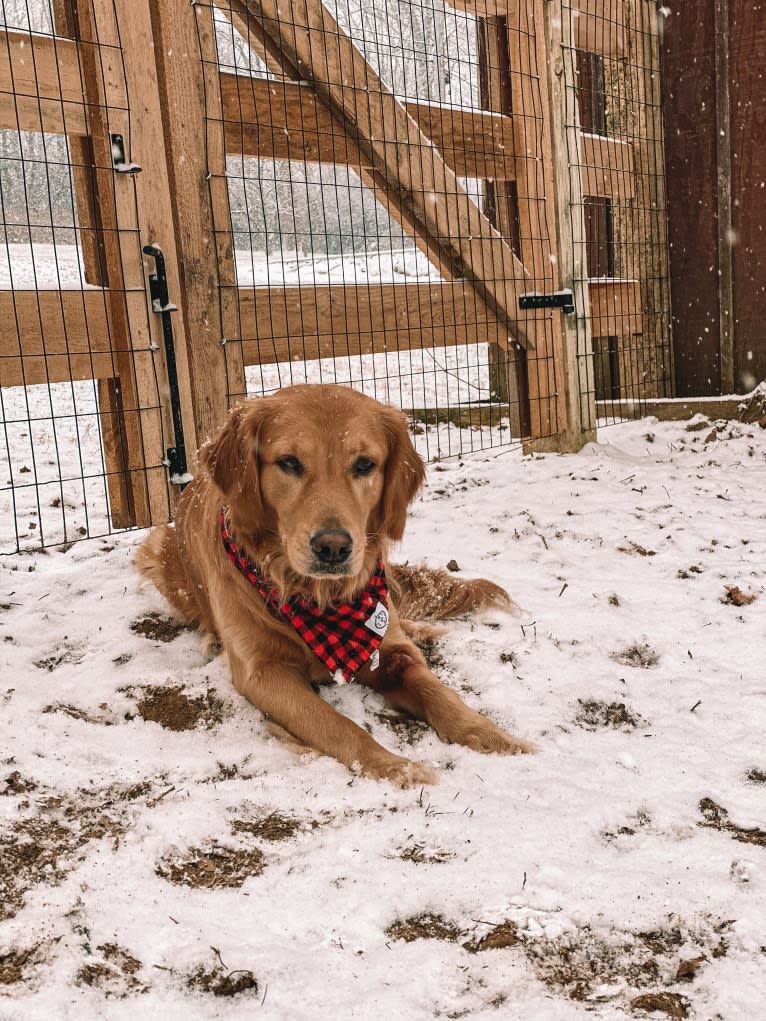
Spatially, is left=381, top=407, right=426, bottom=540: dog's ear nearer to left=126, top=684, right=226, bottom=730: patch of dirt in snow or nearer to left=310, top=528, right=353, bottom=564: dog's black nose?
left=310, top=528, right=353, bottom=564: dog's black nose

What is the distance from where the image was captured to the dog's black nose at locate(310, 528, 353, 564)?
7.64 ft

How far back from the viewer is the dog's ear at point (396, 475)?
2.75 metres

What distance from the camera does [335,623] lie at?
8.54 feet

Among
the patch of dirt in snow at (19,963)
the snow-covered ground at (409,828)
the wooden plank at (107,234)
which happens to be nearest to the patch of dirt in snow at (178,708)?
the snow-covered ground at (409,828)

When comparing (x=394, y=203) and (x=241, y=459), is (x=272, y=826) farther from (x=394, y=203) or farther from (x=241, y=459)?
(x=394, y=203)

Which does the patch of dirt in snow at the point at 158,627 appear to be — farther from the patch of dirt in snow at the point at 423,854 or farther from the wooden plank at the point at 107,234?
the patch of dirt in snow at the point at 423,854

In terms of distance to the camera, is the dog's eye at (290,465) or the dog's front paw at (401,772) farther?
the dog's eye at (290,465)

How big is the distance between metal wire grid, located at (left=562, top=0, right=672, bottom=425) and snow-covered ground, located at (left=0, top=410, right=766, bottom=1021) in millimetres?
3666

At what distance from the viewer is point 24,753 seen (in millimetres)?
2199

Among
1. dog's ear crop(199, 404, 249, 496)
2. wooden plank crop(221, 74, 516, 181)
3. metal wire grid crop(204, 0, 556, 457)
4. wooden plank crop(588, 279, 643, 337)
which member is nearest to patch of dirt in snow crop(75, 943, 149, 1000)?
dog's ear crop(199, 404, 249, 496)

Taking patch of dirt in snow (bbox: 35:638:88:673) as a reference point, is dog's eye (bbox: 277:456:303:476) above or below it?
above

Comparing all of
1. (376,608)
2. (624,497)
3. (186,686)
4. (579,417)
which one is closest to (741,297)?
(579,417)

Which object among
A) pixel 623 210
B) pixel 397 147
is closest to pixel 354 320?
pixel 397 147

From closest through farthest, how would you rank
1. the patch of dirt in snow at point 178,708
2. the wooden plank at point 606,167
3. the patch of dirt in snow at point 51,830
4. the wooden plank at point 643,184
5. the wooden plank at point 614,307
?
1. the patch of dirt in snow at point 51,830
2. the patch of dirt in snow at point 178,708
3. the wooden plank at point 606,167
4. the wooden plank at point 614,307
5. the wooden plank at point 643,184
